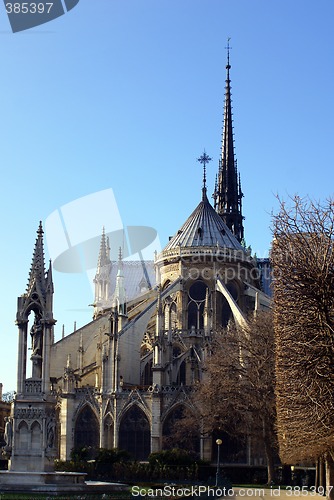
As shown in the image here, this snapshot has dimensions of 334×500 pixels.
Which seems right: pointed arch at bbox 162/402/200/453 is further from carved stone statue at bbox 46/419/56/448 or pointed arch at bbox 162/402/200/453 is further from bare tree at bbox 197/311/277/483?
carved stone statue at bbox 46/419/56/448

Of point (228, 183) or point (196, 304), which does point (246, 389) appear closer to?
point (196, 304)

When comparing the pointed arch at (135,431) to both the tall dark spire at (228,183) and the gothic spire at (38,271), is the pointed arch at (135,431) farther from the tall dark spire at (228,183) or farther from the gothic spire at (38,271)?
the tall dark spire at (228,183)

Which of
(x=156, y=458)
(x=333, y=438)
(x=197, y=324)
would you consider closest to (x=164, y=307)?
(x=197, y=324)

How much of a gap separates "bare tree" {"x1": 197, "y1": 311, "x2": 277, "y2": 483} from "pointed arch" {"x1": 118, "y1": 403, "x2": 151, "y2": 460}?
36.0 ft

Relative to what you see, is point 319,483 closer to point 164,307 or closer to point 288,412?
point 288,412

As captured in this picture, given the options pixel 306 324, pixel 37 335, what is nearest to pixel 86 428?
pixel 37 335

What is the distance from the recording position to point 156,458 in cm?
5391

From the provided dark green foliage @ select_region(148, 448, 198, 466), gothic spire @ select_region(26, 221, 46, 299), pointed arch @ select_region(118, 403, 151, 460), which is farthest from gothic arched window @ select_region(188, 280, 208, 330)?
gothic spire @ select_region(26, 221, 46, 299)

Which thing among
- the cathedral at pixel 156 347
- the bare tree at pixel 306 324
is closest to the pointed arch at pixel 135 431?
the cathedral at pixel 156 347

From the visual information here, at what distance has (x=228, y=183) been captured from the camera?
12038 cm

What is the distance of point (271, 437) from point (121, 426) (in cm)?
2100

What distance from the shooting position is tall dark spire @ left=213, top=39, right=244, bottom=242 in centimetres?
11894

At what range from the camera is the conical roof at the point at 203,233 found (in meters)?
84.8

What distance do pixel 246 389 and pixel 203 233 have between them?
33.5 metres
